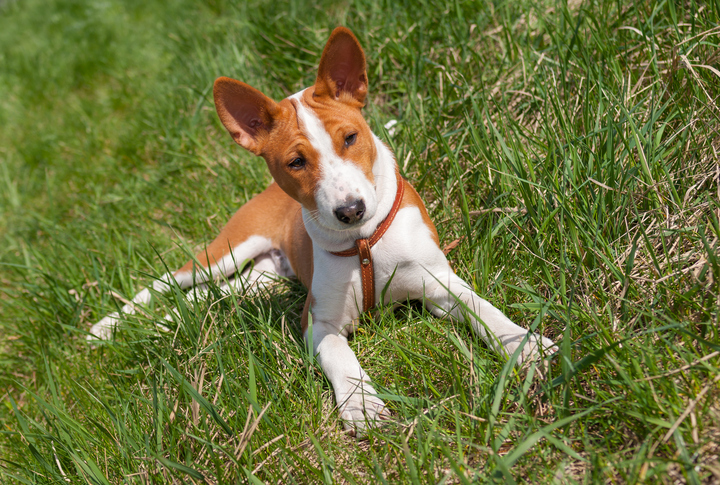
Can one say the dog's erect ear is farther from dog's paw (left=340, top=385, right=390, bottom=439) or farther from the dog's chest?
dog's paw (left=340, top=385, right=390, bottom=439)

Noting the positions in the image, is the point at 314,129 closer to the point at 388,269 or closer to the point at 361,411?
the point at 388,269

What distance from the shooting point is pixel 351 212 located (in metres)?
2.52

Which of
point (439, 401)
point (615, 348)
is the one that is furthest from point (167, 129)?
point (615, 348)

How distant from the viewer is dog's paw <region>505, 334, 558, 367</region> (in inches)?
91.3

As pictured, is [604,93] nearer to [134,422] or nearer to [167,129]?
[134,422]

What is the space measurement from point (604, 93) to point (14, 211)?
5.88m

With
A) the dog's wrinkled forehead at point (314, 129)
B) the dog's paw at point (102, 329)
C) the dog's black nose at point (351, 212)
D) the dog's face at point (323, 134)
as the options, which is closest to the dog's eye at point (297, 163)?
the dog's face at point (323, 134)

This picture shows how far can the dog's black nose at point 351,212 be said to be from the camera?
8.27 feet

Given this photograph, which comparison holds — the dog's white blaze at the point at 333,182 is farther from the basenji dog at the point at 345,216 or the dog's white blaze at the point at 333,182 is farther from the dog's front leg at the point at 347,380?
the dog's front leg at the point at 347,380

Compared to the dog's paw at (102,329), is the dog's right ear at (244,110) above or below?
above

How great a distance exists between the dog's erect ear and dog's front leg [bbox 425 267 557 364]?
117 cm

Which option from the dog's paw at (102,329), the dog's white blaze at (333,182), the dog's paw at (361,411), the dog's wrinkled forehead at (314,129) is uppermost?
the dog's wrinkled forehead at (314,129)

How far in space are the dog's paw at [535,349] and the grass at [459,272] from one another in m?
0.07

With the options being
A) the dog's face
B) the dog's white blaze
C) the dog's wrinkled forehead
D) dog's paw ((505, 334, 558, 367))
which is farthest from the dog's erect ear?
dog's paw ((505, 334, 558, 367))
